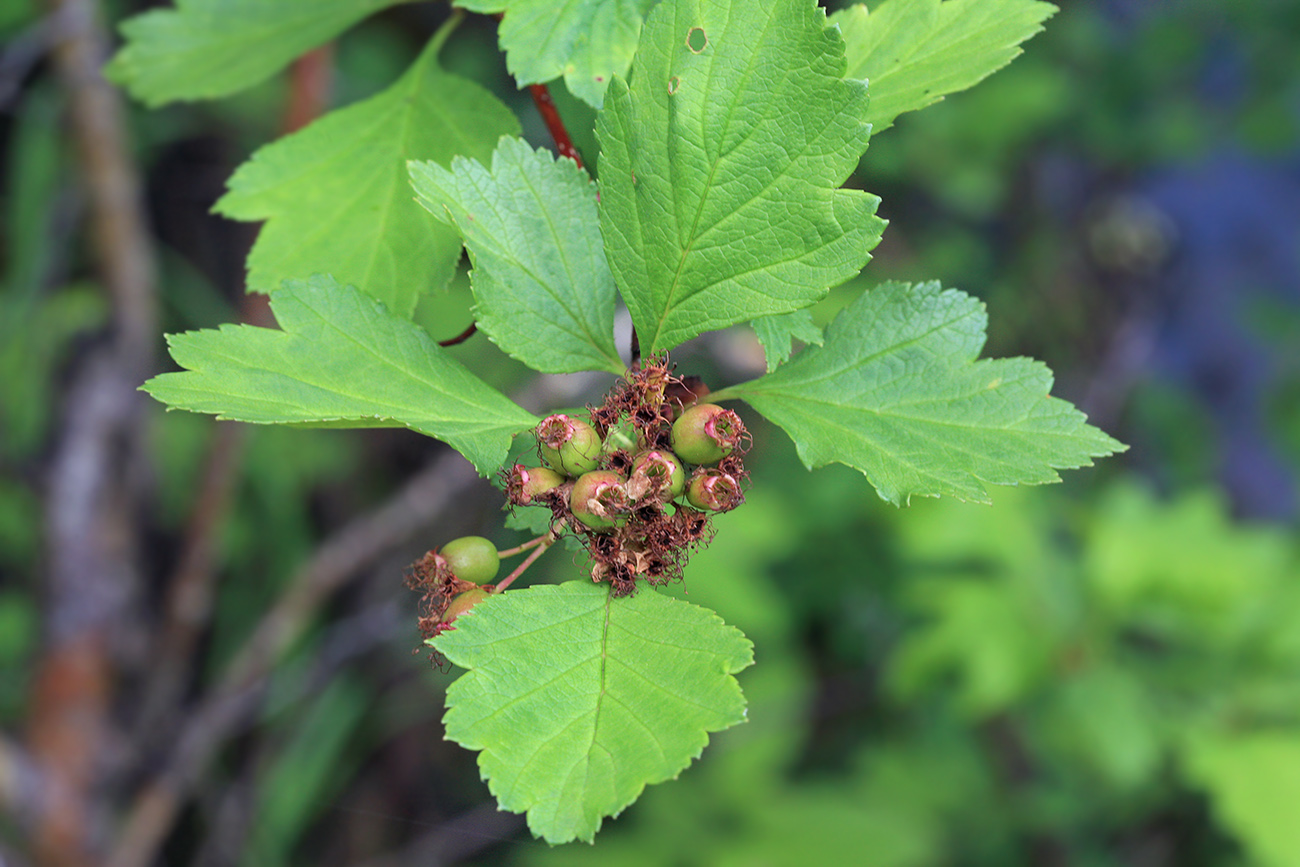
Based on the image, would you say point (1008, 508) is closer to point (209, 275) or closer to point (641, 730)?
point (641, 730)

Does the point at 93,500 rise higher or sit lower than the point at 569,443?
lower

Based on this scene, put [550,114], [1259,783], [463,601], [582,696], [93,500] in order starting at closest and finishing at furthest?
[582,696], [463,601], [550,114], [1259,783], [93,500]

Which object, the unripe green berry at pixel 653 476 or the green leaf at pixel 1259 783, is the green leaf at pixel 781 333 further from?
the green leaf at pixel 1259 783

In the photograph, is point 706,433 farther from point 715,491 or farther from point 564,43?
point 564,43

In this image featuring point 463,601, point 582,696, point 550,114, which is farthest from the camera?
point 550,114

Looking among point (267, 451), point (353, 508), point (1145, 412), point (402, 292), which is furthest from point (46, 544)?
point (1145, 412)

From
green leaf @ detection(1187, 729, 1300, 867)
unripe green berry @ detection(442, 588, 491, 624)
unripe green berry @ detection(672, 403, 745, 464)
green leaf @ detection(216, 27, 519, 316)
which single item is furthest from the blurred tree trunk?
green leaf @ detection(1187, 729, 1300, 867)

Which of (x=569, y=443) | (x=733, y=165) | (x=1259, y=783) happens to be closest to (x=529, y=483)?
(x=569, y=443)

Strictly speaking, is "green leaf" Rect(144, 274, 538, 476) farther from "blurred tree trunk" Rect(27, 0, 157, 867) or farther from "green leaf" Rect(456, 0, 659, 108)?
"blurred tree trunk" Rect(27, 0, 157, 867)
